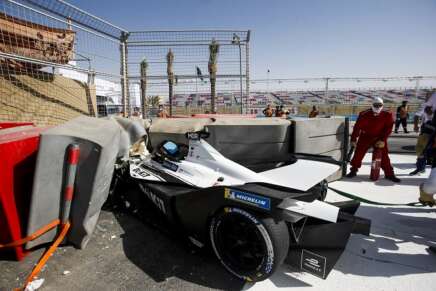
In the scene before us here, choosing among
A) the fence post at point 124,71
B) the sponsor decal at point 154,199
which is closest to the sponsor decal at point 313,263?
the sponsor decal at point 154,199

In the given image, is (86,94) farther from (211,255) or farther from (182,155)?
(211,255)

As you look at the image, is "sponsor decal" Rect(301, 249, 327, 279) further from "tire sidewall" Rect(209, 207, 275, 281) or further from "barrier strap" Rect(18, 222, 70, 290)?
"barrier strap" Rect(18, 222, 70, 290)

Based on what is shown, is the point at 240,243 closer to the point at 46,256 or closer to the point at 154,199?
the point at 154,199

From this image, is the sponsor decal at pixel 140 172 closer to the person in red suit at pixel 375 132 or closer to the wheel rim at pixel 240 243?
the wheel rim at pixel 240 243

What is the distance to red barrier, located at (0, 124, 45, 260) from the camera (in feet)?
6.84

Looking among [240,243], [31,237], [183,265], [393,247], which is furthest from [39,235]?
[393,247]

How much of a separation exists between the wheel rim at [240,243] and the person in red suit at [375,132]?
386cm

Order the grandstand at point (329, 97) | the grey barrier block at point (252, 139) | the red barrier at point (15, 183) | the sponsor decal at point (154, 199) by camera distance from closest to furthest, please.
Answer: the red barrier at point (15, 183) → the sponsor decal at point (154, 199) → the grey barrier block at point (252, 139) → the grandstand at point (329, 97)

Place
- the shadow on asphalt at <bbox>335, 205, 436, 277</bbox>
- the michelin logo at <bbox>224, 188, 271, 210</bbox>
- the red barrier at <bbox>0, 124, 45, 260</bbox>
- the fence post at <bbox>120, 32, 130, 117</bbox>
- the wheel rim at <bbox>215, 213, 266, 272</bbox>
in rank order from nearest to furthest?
the michelin logo at <bbox>224, 188, 271, 210</bbox> → the wheel rim at <bbox>215, 213, 266, 272</bbox> → the red barrier at <bbox>0, 124, 45, 260</bbox> → the shadow on asphalt at <bbox>335, 205, 436, 277</bbox> → the fence post at <bbox>120, 32, 130, 117</bbox>

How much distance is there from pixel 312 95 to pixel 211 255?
1550 centimetres

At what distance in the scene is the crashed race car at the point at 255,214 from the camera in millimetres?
1870

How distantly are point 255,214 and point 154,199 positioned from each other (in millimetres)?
1215

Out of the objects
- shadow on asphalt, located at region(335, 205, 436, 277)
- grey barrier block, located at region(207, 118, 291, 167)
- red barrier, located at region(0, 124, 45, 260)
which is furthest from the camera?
grey barrier block, located at region(207, 118, 291, 167)

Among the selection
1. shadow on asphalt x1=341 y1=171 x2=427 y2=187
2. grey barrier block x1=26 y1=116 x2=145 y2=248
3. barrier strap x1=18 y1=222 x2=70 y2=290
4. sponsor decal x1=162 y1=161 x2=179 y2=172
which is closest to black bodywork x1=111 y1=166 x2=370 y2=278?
sponsor decal x1=162 y1=161 x2=179 y2=172
